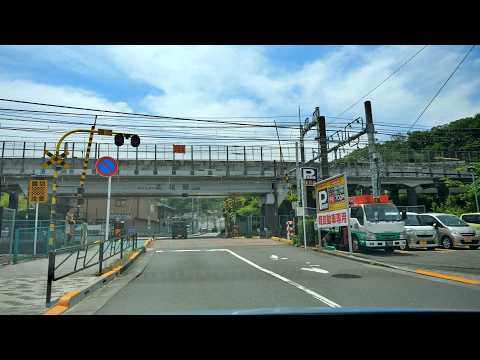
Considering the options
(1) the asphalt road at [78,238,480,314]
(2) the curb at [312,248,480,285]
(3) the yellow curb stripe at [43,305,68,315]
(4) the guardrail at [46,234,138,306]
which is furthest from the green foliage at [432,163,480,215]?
(3) the yellow curb stripe at [43,305,68,315]

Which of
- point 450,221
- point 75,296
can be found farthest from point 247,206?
point 75,296

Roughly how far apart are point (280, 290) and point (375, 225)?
→ 8.57 meters

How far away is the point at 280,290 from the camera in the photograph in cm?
810

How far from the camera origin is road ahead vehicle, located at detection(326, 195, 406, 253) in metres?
15.2

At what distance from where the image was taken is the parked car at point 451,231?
56.0 feet

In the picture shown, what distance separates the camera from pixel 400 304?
6383 millimetres

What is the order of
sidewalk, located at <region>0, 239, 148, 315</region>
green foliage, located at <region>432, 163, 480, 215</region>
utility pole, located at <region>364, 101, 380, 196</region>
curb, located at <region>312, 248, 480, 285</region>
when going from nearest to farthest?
1. sidewalk, located at <region>0, 239, 148, 315</region>
2. curb, located at <region>312, 248, 480, 285</region>
3. utility pole, located at <region>364, 101, 380, 196</region>
4. green foliage, located at <region>432, 163, 480, 215</region>

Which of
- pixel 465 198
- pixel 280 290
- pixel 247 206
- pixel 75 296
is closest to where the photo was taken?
pixel 75 296

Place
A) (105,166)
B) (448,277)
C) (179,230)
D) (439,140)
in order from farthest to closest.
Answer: (179,230), (439,140), (105,166), (448,277)

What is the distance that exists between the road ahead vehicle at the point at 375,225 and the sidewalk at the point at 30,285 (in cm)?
1019

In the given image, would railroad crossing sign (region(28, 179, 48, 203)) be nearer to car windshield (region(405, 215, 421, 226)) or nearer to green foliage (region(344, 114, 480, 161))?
car windshield (region(405, 215, 421, 226))

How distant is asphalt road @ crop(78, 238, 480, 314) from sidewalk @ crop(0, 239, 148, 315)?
1079mm

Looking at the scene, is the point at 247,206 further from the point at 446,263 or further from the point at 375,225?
the point at 446,263
